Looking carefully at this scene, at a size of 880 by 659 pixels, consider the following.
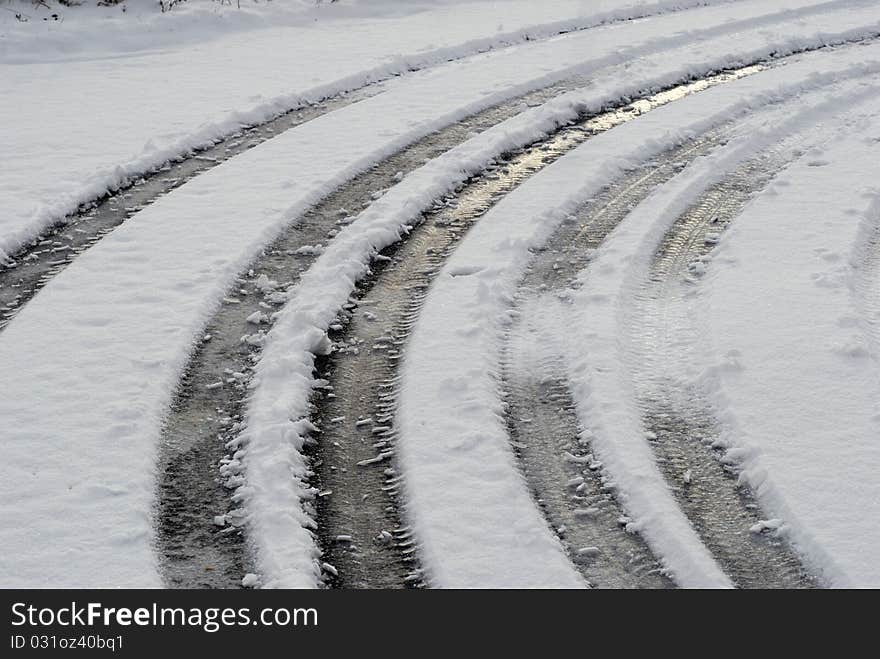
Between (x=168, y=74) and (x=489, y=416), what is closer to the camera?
(x=489, y=416)

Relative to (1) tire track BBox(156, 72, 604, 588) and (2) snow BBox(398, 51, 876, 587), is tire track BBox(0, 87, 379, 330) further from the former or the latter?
(2) snow BBox(398, 51, 876, 587)

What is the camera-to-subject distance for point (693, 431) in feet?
17.9

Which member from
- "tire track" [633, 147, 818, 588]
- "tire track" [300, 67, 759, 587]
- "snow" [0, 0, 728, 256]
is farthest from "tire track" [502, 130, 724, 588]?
"snow" [0, 0, 728, 256]

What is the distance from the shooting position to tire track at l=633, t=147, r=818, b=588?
4.58 meters

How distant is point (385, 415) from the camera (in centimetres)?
558

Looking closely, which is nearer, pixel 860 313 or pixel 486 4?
pixel 860 313

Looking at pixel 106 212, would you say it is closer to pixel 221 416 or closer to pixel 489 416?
pixel 221 416

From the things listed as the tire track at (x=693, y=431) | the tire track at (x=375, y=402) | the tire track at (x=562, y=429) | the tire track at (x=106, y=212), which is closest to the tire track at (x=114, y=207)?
the tire track at (x=106, y=212)

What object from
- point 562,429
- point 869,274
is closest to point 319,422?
point 562,429

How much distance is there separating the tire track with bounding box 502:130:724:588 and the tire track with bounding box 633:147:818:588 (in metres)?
0.34

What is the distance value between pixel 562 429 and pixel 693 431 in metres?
0.65

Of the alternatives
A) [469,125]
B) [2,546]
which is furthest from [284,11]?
[2,546]
